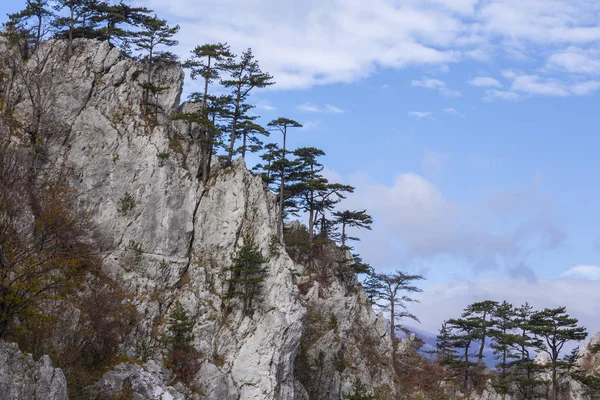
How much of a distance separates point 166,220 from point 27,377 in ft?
63.9

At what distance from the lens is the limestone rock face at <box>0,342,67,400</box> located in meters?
25.2

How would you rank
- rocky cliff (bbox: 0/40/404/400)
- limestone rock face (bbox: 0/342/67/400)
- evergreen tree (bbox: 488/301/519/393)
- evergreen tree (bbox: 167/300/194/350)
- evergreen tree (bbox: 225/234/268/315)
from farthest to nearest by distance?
evergreen tree (bbox: 488/301/519/393) < evergreen tree (bbox: 225/234/268/315) < rocky cliff (bbox: 0/40/404/400) < evergreen tree (bbox: 167/300/194/350) < limestone rock face (bbox: 0/342/67/400)

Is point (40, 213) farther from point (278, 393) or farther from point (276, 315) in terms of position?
point (278, 393)

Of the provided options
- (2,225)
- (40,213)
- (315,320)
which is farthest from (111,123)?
(315,320)

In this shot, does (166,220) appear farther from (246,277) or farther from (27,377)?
(27,377)

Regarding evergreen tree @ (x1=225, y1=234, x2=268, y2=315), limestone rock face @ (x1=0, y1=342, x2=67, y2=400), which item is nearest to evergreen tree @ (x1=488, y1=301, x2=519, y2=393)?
evergreen tree @ (x1=225, y1=234, x2=268, y2=315)

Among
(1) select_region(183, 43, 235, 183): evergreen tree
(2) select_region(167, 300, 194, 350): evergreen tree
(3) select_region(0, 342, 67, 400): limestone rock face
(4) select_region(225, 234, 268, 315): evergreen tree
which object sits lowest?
(3) select_region(0, 342, 67, 400): limestone rock face

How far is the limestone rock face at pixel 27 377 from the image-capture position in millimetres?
25172

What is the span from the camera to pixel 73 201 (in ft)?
137

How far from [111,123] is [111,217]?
8580 millimetres

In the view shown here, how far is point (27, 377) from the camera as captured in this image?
84.8 ft

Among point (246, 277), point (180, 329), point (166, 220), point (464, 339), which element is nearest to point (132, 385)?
point (180, 329)

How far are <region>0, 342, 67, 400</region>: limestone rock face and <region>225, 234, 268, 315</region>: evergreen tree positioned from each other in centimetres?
1796

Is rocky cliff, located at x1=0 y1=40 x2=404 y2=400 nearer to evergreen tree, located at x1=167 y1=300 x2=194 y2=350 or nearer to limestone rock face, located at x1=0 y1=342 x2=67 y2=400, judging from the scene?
evergreen tree, located at x1=167 y1=300 x2=194 y2=350
